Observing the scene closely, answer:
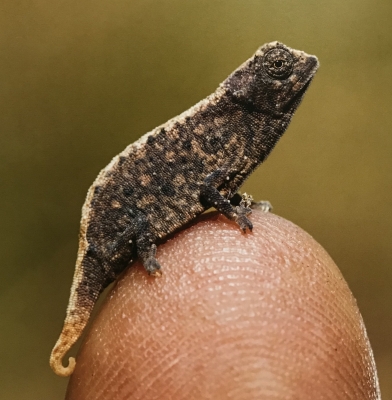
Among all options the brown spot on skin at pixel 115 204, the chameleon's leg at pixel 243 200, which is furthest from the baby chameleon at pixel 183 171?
the chameleon's leg at pixel 243 200

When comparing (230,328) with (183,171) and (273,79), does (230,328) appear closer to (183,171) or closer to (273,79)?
(183,171)

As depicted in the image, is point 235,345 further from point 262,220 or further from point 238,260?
point 262,220

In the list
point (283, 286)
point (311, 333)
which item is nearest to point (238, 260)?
point (283, 286)

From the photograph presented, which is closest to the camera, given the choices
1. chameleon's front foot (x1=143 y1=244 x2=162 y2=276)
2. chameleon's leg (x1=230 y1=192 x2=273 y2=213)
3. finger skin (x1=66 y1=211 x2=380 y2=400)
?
finger skin (x1=66 y1=211 x2=380 y2=400)

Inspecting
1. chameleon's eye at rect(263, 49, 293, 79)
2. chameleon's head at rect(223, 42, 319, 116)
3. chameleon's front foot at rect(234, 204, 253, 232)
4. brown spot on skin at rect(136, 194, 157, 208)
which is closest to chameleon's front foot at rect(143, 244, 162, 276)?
brown spot on skin at rect(136, 194, 157, 208)

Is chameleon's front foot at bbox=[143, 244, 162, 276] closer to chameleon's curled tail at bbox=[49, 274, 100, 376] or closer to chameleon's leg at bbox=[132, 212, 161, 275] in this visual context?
chameleon's leg at bbox=[132, 212, 161, 275]

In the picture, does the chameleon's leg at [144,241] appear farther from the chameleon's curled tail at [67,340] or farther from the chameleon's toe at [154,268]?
the chameleon's curled tail at [67,340]
